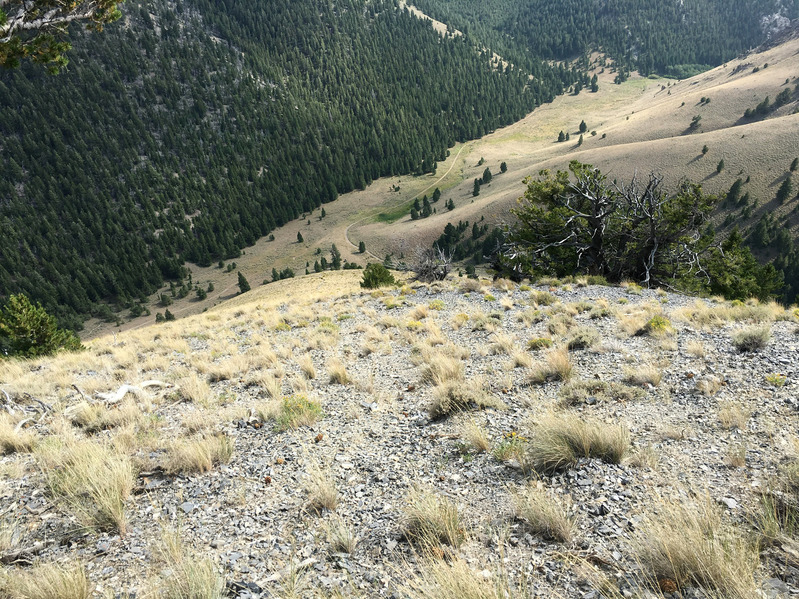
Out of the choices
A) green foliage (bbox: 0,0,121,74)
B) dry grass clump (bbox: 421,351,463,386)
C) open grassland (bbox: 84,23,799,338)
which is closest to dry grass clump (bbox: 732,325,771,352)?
dry grass clump (bbox: 421,351,463,386)

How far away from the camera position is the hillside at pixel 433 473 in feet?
9.98

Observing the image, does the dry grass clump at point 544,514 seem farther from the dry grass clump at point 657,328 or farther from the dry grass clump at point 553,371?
the dry grass clump at point 657,328

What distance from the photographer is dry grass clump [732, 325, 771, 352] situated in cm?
688

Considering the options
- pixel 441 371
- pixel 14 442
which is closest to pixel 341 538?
pixel 441 371

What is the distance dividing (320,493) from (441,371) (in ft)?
13.2

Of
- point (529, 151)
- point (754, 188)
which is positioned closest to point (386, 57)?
point (529, 151)

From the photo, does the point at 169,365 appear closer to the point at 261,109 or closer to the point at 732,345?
the point at 732,345

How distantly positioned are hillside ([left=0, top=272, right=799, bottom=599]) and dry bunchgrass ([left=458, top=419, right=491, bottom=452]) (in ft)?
0.17

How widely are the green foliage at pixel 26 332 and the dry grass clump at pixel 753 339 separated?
2424cm

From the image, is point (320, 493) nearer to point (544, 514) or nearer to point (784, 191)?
point (544, 514)

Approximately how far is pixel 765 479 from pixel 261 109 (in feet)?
607

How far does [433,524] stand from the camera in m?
3.54

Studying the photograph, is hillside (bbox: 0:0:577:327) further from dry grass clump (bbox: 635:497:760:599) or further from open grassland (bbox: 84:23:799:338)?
dry grass clump (bbox: 635:497:760:599)

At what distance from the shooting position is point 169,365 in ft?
36.6
